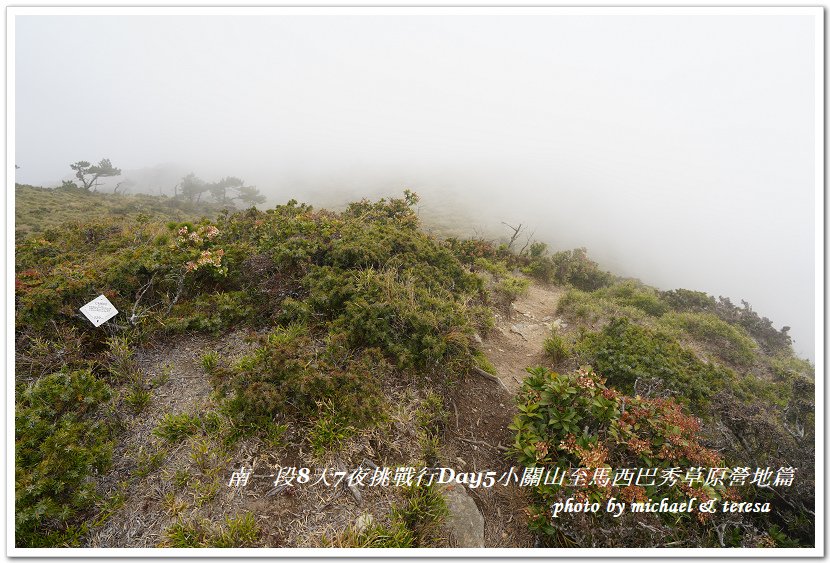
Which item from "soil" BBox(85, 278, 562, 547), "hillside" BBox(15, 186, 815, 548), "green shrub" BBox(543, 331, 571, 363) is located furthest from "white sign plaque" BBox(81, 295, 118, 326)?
"green shrub" BBox(543, 331, 571, 363)

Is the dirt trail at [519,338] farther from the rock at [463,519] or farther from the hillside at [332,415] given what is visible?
the rock at [463,519]

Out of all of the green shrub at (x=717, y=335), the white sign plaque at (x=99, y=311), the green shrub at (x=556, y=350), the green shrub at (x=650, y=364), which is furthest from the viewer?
the green shrub at (x=717, y=335)

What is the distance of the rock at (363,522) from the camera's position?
10.7 feet

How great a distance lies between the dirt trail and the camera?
251 inches

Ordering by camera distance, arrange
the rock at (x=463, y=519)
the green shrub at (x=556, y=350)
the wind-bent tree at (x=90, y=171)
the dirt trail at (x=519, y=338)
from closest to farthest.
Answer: the rock at (x=463, y=519)
the dirt trail at (x=519, y=338)
the green shrub at (x=556, y=350)
the wind-bent tree at (x=90, y=171)

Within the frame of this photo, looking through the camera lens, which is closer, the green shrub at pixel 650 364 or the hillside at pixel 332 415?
Result: the hillside at pixel 332 415

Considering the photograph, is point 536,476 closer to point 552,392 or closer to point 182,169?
point 552,392

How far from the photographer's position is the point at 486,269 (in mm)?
10930

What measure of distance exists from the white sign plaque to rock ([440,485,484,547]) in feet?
16.6

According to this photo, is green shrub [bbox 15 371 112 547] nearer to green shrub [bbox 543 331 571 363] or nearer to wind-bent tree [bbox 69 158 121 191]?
green shrub [bbox 543 331 571 363]

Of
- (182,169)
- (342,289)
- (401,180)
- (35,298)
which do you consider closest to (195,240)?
(35,298)

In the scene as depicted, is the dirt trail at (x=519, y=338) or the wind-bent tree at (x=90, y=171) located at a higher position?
the dirt trail at (x=519, y=338)

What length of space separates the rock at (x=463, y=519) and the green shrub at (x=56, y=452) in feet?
11.5

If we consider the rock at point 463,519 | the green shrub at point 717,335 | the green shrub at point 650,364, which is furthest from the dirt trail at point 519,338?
the green shrub at point 717,335
